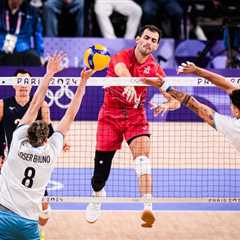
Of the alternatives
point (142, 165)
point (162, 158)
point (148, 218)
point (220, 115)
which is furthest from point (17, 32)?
point (220, 115)

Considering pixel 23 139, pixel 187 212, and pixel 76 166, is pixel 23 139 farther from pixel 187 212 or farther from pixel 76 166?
pixel 76 166

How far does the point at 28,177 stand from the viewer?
817 centimetres

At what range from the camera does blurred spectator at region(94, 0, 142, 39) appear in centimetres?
1962

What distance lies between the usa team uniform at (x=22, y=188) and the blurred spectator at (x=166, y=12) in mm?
12140

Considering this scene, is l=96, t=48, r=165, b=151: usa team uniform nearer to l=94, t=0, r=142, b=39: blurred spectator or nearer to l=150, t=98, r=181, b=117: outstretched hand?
l=150, t=98, r=181, b=117: outstretched hand

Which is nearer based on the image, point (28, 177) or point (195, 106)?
point (28, 177)

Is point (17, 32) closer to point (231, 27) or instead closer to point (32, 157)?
point (231, 27)

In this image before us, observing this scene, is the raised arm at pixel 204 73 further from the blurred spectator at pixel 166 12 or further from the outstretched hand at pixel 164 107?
the blurred spectator at pixel 166 12

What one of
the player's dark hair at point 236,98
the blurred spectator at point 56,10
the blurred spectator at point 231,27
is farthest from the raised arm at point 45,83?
the blurred spectator at point 56,10

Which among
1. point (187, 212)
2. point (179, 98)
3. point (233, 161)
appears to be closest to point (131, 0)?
point (233, 161)

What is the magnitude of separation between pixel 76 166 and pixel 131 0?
670 centimetres

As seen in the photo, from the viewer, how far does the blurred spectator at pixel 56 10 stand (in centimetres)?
1941

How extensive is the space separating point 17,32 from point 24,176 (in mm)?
9759

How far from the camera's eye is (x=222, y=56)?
1958 centimetres
